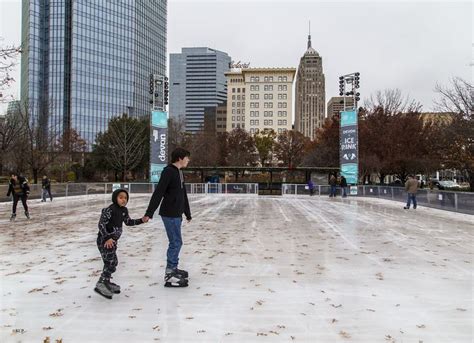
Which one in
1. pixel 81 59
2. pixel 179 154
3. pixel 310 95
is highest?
pixel 310 95

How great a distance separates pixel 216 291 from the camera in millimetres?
5207

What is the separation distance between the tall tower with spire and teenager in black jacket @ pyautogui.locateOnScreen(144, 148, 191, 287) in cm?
17680

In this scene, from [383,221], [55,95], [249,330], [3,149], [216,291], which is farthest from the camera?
[55,95]

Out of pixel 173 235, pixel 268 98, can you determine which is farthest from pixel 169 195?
pixel 268 98

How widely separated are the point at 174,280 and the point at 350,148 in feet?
84.7

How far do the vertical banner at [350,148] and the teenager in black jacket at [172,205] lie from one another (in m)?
25.3

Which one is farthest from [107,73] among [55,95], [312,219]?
[312,219]

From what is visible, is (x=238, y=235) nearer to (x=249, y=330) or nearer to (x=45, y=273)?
(x=45, y=273)

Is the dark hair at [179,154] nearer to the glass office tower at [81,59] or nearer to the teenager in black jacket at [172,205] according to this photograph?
the teenager in black jacket at [172,205]

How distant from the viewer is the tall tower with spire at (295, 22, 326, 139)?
7106 inches

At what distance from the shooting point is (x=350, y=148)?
96.3 ft

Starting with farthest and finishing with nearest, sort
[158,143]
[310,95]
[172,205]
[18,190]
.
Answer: [310,95] → [158,143] → [18,190] → [172,205]

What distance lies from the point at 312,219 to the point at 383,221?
8.07 feet

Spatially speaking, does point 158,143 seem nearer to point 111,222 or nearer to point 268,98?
point 111,222
